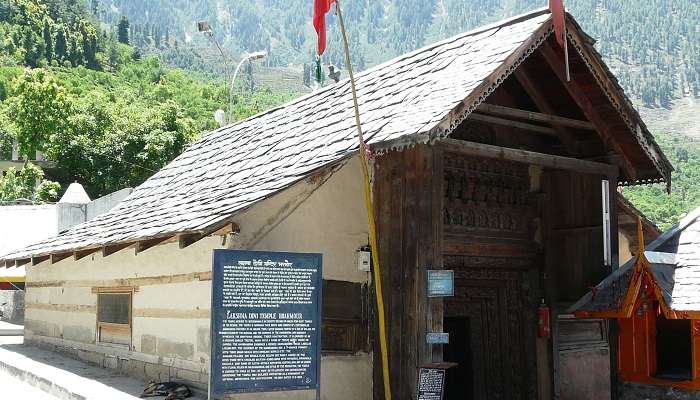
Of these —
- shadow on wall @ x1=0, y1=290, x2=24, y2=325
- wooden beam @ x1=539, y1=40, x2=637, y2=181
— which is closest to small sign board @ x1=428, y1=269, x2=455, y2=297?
wooden beam @ x1=539, y1=40, x2=637, y2=181

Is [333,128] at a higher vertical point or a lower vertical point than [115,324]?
higher

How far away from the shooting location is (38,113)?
188ft

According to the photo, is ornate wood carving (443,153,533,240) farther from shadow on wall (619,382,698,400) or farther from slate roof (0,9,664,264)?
shadow on wall (619,382,698,400)

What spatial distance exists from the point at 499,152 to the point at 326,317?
294 centimetres

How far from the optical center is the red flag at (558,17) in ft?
32.6

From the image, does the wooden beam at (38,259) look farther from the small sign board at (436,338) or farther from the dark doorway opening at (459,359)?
the small sign board at (436,338)

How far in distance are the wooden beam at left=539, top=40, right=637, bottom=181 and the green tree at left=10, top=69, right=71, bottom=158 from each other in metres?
48.3

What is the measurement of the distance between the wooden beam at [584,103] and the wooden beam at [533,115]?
143mm

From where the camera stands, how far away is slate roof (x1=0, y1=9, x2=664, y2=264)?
9789mm

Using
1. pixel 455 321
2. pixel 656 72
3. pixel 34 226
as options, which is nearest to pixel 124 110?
pixel 34 226

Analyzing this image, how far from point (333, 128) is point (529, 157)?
2571 mm

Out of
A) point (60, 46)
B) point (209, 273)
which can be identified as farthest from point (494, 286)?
point (60, 46)

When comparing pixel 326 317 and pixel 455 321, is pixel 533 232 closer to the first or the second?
pixel 455 321

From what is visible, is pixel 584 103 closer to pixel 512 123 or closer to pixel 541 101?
pixel 541 101
